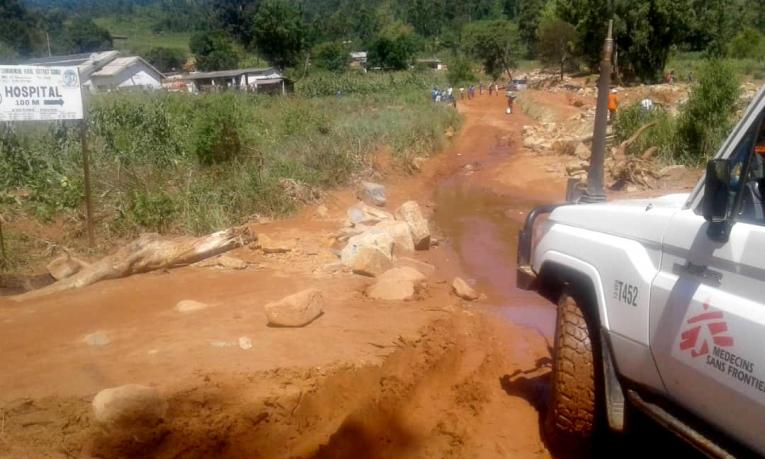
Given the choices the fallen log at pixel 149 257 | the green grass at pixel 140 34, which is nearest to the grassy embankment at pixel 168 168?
the fallen log at pixel 149 257

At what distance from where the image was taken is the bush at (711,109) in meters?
13.9

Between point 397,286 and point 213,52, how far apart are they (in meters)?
61.5

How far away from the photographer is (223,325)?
5.84 m

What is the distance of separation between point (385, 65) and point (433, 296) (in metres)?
57.6

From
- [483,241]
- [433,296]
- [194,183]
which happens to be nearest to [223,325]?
[433,296]

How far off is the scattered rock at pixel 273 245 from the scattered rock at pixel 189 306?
198 cm

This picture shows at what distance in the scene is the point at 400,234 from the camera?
9.12 metres

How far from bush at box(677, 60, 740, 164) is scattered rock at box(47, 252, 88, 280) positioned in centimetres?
1191

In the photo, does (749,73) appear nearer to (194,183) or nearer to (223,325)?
(194,183)

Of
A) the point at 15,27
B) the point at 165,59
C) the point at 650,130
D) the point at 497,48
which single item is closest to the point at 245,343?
the point at 650,130

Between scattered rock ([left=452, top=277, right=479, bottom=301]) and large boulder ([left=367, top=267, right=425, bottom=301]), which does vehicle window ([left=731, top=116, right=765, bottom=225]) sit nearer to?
large boulder ([left=367, top=267, right=425, bottom=301])

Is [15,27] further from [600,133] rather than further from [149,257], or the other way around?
[600,133]

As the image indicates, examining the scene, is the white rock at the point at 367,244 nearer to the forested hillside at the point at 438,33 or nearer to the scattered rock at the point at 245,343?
the scattered rock at the point at 245,343

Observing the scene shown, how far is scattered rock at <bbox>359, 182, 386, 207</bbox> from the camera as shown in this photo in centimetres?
1226
